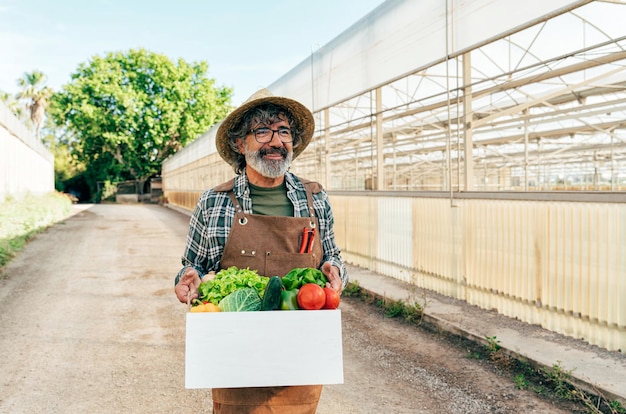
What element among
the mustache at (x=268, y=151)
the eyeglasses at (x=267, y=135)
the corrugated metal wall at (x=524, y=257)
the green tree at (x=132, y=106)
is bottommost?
the corrugated metal wall at (x=524, y=257)

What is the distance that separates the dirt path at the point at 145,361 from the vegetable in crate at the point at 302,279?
7.10ft

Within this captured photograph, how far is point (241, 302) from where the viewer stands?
206 cm

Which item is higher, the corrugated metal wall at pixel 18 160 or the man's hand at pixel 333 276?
the corrugated metal wall at pixel 18 160

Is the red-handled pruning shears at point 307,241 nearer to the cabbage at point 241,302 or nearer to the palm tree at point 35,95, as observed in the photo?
the cabbage at point 241,302

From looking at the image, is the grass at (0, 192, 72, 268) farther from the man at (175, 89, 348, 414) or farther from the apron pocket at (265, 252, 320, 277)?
the apron pocket at (265, 252, 320, 277)

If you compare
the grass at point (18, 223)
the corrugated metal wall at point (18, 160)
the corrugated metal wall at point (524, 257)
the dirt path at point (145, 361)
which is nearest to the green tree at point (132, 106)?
the corrugated metal wall at point (18, 160)

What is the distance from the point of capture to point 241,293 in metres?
2.10

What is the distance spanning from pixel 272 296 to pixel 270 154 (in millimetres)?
808

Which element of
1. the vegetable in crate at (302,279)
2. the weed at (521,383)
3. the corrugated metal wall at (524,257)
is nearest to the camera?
the vegetable in crate at (302,279)

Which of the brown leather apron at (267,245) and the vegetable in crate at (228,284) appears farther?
the brown leather apron at (267,245)

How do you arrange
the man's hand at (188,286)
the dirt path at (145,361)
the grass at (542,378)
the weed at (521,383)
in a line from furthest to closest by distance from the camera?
the weed at (521,383)
the dirt path at (145,361)
the grass at (542,378)
the man's hand at (188,286)

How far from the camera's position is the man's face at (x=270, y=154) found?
260cm

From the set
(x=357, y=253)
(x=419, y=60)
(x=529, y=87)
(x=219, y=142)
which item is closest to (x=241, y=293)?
(x=219, y=142)

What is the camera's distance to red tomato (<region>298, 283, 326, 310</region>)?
2.02 metres
